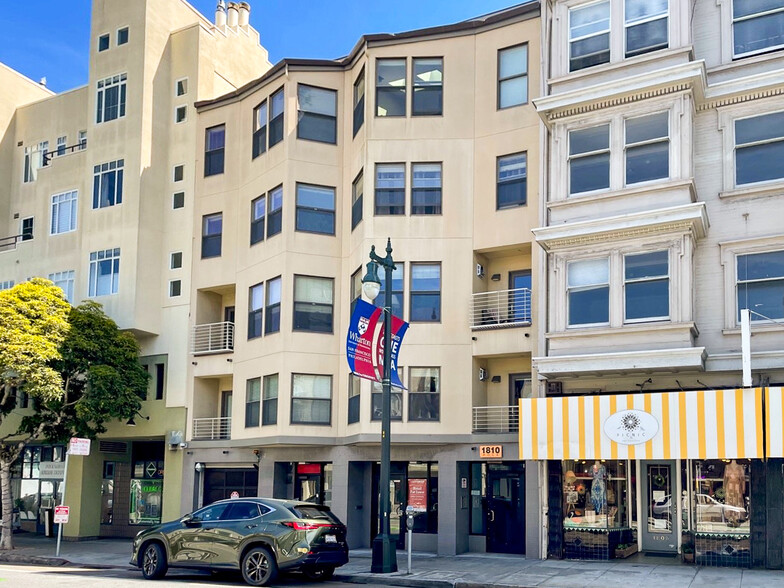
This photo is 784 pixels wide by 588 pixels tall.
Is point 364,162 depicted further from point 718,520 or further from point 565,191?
point 718,520

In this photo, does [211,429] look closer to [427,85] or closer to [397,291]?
[397,291]

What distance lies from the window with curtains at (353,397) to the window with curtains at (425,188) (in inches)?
197

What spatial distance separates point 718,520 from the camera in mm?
19781

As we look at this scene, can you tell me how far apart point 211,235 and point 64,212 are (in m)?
7.13

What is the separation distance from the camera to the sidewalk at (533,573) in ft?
57.0

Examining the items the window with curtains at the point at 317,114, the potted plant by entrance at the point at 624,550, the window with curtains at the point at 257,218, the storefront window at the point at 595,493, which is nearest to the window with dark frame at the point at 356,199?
the window with curtains at the point at 317,114

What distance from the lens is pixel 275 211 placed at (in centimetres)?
2744

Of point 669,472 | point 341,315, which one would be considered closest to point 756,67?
point 669,472

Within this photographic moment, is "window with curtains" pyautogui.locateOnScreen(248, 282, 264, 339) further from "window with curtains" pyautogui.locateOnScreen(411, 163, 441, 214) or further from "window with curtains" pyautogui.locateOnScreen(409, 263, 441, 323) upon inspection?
"window with curtains" pyautogui.locateOnScreen(411, 163, 441, 214)

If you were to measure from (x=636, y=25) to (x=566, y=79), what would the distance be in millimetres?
2052

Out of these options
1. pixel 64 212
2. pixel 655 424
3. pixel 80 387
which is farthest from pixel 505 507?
pixel 64 212

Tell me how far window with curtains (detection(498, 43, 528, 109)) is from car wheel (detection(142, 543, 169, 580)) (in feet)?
47.0

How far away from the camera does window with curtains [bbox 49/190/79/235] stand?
33344 millimetres

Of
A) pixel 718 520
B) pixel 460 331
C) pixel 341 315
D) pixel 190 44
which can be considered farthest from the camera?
pixel 190 44
